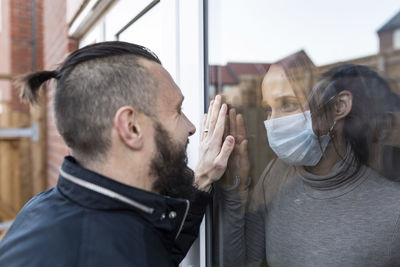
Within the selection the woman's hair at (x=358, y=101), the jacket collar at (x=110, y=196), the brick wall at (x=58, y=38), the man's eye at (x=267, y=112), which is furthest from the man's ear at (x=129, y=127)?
the brick wall at (x=58, y=38)

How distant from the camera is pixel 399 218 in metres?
0.79

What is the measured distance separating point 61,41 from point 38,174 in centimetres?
292

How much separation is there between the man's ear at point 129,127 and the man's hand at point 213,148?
327mm

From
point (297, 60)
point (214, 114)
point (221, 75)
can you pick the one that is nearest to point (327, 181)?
point (297, 60)

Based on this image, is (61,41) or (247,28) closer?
(247,28)

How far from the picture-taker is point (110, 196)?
3.01 feet

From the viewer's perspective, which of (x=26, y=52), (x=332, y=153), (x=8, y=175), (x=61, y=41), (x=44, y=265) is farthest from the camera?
(x=26, y=52)

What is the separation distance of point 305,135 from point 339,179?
159 millimetres

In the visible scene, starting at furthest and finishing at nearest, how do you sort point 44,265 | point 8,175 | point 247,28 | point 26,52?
point 26,52 < point 8,175 < point 247,28 < point 44,265

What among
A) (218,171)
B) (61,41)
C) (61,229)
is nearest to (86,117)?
(61,229)

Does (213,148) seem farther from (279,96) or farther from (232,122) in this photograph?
(279,96)

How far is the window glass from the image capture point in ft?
2.59

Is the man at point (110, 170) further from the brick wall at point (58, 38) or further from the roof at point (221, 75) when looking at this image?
the brick wall at point (58, 38)

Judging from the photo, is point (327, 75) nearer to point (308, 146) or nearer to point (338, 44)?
point (338, 44)
